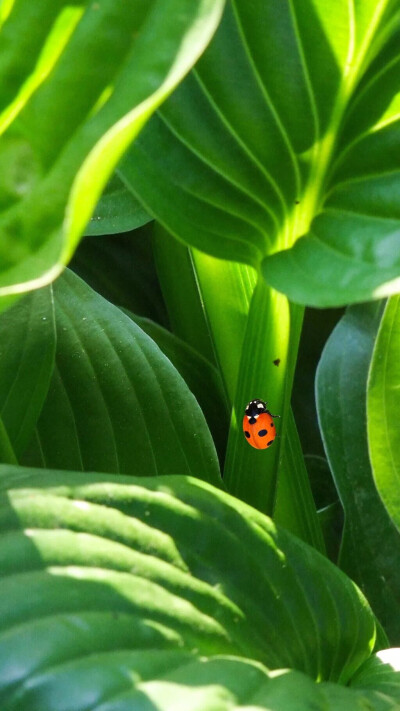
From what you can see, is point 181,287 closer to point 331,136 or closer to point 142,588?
point 331,136

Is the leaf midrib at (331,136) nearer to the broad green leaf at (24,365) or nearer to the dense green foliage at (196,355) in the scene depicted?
the dense green foliage at (196,355)

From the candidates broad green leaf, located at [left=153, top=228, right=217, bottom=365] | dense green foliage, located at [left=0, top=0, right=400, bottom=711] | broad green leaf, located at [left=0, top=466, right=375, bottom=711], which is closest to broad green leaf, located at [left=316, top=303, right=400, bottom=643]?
dense green foliage, located at [left=0, top=0, right=400, bottom=711]

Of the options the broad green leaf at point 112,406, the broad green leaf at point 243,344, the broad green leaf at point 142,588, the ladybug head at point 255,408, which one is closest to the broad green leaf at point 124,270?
the broad green leaf at point 243,344

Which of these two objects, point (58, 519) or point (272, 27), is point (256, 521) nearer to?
point (58, 519)

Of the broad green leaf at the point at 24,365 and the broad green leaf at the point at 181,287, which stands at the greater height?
the broad green leaf at the point at 181,287

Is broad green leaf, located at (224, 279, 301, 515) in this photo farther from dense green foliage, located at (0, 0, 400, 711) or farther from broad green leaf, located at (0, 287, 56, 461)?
broad green leaf, located at (0, 287, 56, 461)

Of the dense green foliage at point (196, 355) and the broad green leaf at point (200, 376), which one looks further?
the broad green leaf at point (200, 376)

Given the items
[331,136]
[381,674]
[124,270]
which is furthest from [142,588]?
[124,270]
